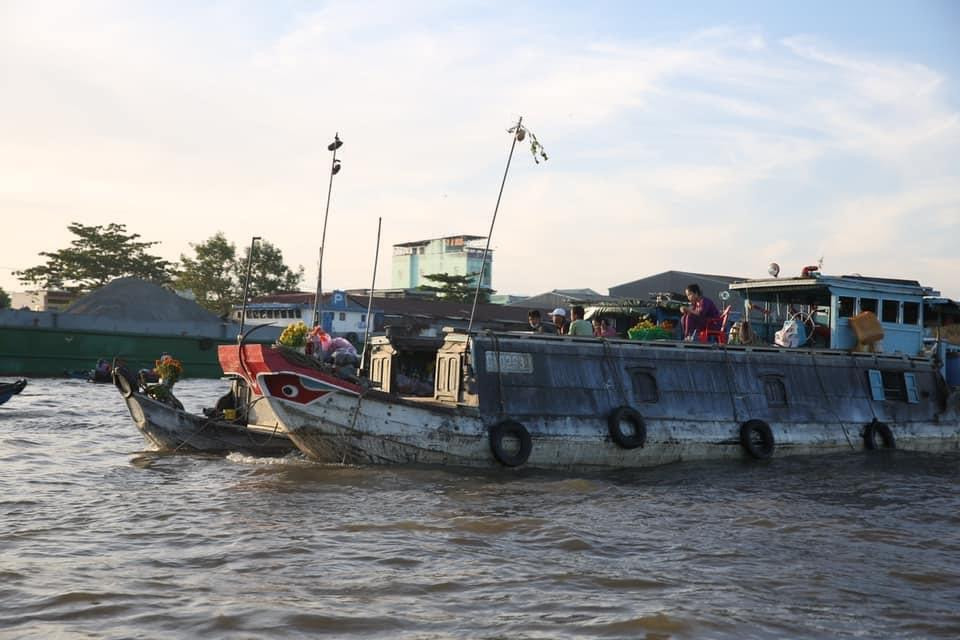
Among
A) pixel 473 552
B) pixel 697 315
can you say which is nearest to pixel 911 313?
pixel 697 315

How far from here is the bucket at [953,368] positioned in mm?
18750

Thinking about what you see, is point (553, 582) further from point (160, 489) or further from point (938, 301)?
point (938, 301)

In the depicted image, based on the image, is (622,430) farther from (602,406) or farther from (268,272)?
(268,272)

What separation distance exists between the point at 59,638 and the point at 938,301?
16.9 m

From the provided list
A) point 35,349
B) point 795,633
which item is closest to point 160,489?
point 795,633

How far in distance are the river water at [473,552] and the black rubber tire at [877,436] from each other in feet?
6.50

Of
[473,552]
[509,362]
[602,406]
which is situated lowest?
[473,552]

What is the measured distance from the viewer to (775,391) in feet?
53.0

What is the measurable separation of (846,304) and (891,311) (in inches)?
49.3

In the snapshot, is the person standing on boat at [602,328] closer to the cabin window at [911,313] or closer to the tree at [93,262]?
the cabin window at [911,313]

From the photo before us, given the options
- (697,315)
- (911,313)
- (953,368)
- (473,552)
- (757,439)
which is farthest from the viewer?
(953,368)

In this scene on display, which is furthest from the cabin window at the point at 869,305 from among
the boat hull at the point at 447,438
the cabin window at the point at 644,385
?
the cabin window at the point at 644,385

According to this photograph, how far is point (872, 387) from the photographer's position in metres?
17.2

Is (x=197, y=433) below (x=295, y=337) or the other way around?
below
